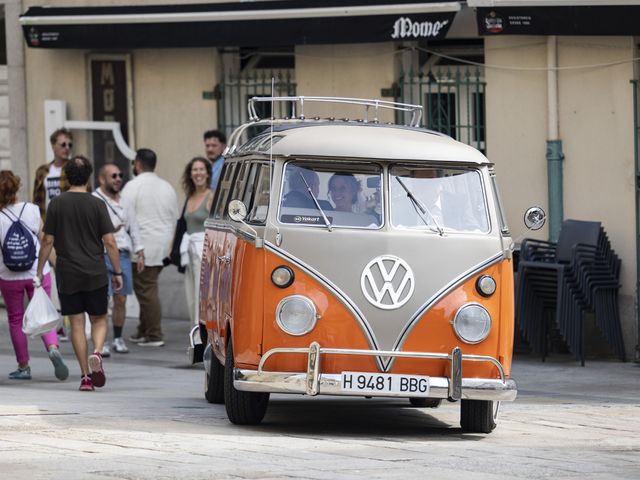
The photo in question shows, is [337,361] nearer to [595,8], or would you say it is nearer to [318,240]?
[318,240]

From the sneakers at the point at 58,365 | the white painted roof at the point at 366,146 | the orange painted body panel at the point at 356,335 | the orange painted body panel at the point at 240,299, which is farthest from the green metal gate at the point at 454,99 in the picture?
the orange painted body panel at the point at 356,335

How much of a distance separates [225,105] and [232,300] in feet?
29.7

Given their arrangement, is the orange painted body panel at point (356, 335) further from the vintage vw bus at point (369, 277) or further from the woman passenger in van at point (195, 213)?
the woman passenger in van at point (195, 213)

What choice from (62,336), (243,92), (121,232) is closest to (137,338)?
(62,336)

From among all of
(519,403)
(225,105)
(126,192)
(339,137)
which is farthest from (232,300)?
(225,105)

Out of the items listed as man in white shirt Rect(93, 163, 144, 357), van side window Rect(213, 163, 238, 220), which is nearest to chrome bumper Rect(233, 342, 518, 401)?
van side window Rect(213, 163, 238, 220)

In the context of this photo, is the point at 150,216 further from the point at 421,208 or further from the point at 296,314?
the point at 296,314

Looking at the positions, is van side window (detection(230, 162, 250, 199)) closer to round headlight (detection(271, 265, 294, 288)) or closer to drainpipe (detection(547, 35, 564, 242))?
round headlight (detection(271, 265, 294, 288))

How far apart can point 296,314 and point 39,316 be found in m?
4.12

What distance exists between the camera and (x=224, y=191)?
13.4 meters

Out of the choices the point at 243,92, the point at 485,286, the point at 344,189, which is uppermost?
the point at 243,92

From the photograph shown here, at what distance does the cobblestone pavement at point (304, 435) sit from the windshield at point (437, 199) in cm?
141

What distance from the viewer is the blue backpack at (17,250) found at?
1498 centimetres

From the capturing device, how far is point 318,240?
11.3 m
